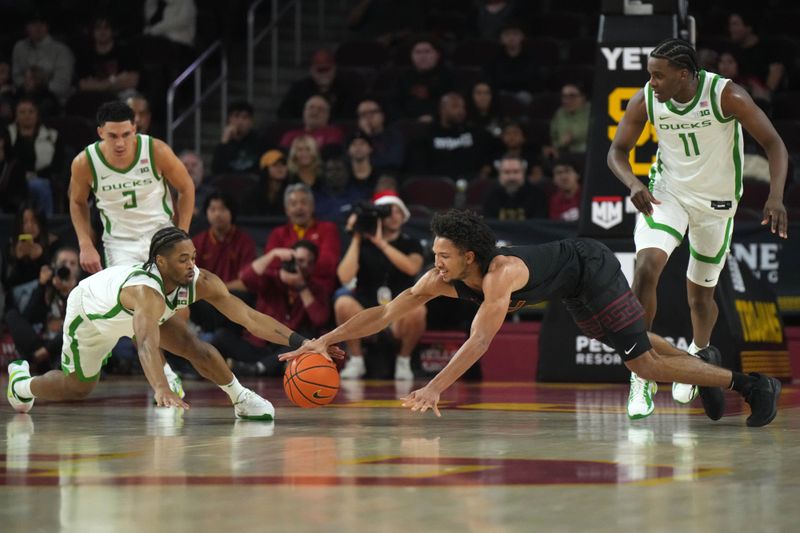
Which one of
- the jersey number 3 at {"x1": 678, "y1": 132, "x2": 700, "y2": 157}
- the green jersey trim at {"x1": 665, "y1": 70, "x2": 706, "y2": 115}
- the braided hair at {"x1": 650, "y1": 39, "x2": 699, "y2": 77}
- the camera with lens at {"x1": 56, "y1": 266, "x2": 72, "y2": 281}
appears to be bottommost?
the camera with lens at {"x1": 56, "y1": 266, "x2": 72, "y2": 281}

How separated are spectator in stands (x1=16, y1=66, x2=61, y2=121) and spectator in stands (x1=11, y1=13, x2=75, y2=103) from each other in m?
0.35

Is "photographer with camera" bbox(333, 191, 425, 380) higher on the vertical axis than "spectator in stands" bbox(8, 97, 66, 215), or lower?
lower

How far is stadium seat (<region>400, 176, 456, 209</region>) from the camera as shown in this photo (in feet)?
41.8

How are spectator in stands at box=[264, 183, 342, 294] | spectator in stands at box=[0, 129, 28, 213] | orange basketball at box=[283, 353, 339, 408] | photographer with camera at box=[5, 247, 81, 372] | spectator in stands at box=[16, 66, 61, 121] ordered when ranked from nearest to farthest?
orange basketball at box=[283, 353, 339, 408] → photographer with camera at box=[5, 247, 81, 372] → spectator in stands at box=[264, 183, 342, 294] → spectator in stands at box=[0, 129, 28, 213] → spectator in stands at box=[16, 66, 61, 121]

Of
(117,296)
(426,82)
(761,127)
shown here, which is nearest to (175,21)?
(426,82)

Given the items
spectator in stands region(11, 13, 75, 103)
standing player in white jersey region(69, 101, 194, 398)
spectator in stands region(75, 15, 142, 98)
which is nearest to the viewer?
standing player in white jersey region(69, 101, 194, 398)

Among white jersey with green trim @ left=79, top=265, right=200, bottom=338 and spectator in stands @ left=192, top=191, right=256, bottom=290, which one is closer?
white jersey with green trim @ left=79, top=265, right=200, bottom=338

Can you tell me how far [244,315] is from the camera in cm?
700

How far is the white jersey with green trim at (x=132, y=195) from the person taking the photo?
8.45 meters

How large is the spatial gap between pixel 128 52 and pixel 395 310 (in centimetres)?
1029

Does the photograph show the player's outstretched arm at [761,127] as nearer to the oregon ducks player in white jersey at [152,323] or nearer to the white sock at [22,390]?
the oregon ducks player in white jersey at [152,323]

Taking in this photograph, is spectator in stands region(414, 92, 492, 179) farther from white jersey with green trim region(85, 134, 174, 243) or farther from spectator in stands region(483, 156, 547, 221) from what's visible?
white jersey with green trim region(85, 134, 174, 243)

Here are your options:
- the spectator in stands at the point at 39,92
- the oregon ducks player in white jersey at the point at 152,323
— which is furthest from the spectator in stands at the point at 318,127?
the oregon ducks player in white jersey at the point at 152,323

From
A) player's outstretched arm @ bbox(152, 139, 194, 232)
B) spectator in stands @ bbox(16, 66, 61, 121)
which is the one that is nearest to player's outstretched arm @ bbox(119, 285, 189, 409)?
player's outstretched arm @ bbox(152, 139, 194, 232)
